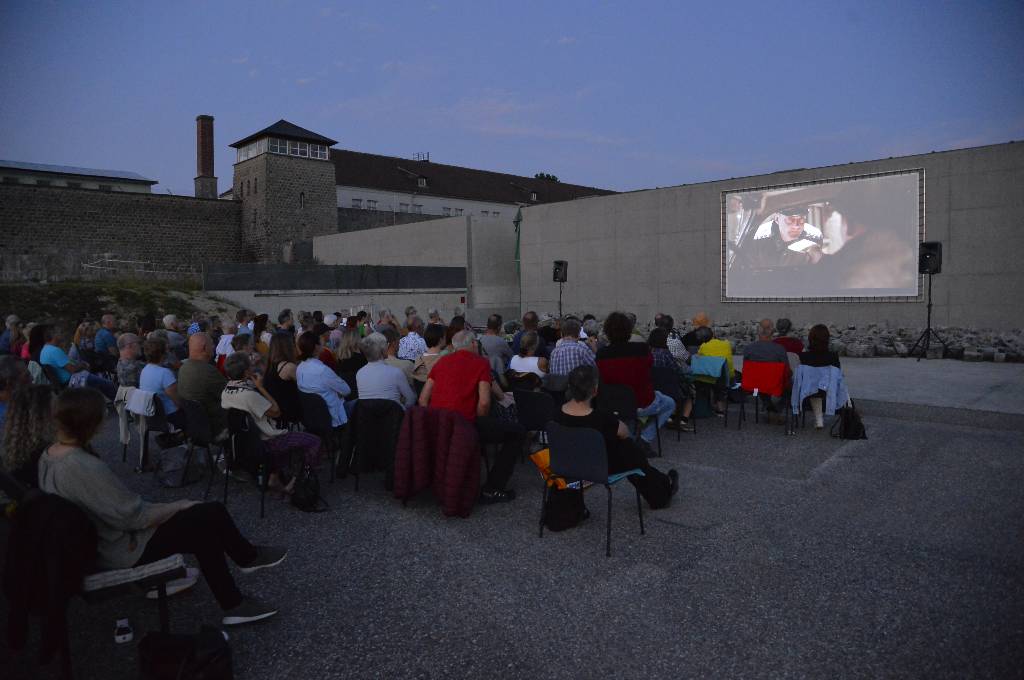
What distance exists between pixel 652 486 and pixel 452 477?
4.46ft

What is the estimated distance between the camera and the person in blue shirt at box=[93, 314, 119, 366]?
858 centimetres

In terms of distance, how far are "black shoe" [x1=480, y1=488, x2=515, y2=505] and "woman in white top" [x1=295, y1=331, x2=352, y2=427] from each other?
1.41 metres

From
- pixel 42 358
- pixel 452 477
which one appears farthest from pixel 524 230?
pixel 452 477

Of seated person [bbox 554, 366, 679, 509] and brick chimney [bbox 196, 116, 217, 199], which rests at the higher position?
brick chimney [bbox 196, 116, 217, 199]

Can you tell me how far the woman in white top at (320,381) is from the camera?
5266 mm

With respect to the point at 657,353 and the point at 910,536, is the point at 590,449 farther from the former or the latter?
the point at 657,353

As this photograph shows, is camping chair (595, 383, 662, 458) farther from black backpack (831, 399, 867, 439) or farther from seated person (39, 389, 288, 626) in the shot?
seated person (39, 389, 288, 626)

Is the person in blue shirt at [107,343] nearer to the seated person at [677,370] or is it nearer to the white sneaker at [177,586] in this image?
the white sneaker at [177,586]

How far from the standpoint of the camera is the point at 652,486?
4449 mm

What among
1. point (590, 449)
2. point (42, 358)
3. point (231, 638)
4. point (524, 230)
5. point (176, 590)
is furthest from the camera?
point (524, 230)

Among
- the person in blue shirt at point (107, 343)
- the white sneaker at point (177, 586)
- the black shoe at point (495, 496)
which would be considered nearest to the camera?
the white sneaker at point (177, 586)

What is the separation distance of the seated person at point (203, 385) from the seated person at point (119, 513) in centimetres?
220

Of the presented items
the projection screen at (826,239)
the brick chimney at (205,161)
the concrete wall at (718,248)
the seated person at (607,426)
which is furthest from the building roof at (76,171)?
the seated person at (607,426)

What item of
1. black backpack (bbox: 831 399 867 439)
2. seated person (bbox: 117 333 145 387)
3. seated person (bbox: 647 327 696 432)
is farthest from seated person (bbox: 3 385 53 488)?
black backpack (bbox: 831 399 867 439)
